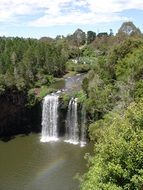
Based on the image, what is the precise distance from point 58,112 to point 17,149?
781cm

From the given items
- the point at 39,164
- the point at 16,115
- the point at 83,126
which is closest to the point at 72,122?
the point at 83,126

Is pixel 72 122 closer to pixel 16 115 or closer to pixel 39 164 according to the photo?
pixel 16 115

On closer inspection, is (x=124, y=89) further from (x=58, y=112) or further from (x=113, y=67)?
(x=58, y=112)

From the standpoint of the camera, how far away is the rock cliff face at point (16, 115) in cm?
4559

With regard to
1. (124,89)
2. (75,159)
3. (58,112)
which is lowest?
(75,159)

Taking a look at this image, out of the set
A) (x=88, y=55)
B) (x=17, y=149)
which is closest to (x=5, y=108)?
(x=17, y=149)

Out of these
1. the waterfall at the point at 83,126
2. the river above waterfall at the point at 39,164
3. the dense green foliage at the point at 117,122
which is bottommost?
the river above waterfall at the point at 39,164

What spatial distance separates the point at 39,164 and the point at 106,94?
28.7 ft

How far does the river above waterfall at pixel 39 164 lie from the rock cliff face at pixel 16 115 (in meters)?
2.56

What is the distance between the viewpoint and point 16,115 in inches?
1836

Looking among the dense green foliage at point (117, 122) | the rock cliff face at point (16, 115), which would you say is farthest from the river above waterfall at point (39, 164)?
the dense green foliage at point (117, 122)

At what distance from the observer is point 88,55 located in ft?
328

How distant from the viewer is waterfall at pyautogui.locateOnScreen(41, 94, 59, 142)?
149 ft

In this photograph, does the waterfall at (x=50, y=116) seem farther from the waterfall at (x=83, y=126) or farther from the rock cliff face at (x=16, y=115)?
the waterfall at (x=83, y=126)
